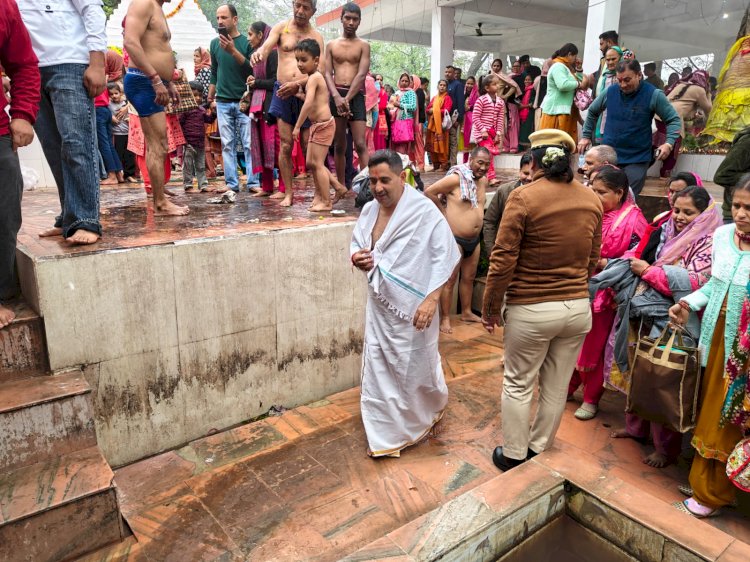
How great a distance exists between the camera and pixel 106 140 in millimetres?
7906

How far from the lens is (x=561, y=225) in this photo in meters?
2.96

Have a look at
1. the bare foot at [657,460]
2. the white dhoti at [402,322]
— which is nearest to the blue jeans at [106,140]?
the white dhoti at [402,322]

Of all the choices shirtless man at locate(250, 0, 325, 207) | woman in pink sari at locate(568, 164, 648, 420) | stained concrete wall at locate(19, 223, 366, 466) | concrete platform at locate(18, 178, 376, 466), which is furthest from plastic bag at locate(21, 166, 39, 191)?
→ woman in pink sari at locate(568, 164, 648, 420)

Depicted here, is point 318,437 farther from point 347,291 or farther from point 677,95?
point 677,95

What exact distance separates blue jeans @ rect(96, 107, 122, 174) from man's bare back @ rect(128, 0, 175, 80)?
139 inches

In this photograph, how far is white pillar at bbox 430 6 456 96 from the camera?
532 inches

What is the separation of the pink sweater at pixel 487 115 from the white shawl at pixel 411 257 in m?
5.62

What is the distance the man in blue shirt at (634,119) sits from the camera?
487cm

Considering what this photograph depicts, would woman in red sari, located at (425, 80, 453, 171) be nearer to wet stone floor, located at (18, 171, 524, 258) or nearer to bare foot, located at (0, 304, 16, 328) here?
wet stone floor, located at (18, 171, 524, 258)

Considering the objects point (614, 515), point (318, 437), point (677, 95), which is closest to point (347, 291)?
point (318, 437)

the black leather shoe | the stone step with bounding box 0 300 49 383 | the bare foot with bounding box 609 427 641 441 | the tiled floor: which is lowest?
the tiled floor

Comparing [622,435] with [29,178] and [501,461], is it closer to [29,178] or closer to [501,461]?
[501,461]

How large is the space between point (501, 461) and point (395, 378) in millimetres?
884

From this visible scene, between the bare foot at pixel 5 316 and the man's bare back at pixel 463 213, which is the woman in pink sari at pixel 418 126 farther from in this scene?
the bare foot at pixel 5 316
